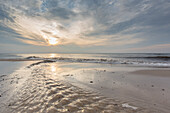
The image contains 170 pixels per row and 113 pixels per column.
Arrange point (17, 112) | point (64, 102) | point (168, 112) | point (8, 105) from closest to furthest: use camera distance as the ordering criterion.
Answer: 1. point (17, 112)
2. point (168, 112)
3. point (8, 105)
4. point (64, 102)

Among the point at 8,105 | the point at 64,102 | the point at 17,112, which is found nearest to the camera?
the point at 17,112

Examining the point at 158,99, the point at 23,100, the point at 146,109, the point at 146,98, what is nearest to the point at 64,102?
the point at 23,100

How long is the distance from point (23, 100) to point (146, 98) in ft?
19.6

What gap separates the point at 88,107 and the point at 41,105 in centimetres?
193

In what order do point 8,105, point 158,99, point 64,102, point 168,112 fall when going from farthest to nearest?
point 158,99
point 64,102
point 8,105
point 168,112

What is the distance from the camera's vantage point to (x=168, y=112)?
2906 millimetres

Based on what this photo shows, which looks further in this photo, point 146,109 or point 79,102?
point 79,102

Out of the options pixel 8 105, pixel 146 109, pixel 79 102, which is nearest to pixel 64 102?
pixel 79 102

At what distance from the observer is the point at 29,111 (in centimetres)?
279

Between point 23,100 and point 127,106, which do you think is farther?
point 23,100

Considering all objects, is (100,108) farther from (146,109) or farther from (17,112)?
(17,112)

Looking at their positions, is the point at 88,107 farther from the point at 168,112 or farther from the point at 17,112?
the point at 168,112

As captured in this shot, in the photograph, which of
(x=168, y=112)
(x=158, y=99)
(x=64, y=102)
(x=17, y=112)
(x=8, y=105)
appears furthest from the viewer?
(x=158, y=99)

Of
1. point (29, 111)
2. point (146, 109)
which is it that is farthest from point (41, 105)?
point (146, 109)
